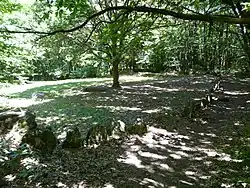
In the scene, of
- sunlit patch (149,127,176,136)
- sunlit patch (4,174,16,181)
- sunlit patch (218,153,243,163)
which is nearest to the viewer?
sunlit patch (4,174,16,181)

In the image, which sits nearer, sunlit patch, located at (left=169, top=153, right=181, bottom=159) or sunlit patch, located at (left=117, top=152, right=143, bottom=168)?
sunlit patch, located at (left=117, top=152, right=143, bottom=168)

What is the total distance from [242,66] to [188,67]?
5.44m

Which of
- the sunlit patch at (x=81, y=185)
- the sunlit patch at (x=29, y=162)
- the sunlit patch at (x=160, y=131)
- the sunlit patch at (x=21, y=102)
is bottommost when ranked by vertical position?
the sunlit patch at (x=21, y=102)

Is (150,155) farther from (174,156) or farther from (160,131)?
(160,131)

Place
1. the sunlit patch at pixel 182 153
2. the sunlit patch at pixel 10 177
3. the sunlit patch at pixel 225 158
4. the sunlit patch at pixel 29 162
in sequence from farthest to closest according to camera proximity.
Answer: the sunlit patch at pixel 182 153 < the sunlit patch at pixel 225 158 < the sunlit patch at pixel 29 162 < the sunlit patch at pixel 10 177

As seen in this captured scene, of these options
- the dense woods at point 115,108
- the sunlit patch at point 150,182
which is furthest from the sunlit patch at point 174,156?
the sunlit patch at point 150,182

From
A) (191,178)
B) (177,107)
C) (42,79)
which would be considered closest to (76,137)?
(191,178)

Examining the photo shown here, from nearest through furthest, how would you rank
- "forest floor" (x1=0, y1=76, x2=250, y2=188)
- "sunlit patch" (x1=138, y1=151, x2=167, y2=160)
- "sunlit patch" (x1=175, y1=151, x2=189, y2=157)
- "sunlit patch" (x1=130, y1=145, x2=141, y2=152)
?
"forest floor" (x1=0, y1=76, x2=250, y2=188)
"sunlit patch" (x1=138, y1=151, x2=167, y2=160)
"sunlit patch" (x1=175, y1=151, x2=189, y2=157)
"sunlit patch" (x1=130, y1=145, x2=141, y2=152)

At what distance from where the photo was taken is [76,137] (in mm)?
7324

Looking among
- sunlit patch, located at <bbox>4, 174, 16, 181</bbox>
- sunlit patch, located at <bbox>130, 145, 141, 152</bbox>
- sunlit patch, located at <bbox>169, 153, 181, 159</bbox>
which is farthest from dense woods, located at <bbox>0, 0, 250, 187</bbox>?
sunlit patch, located at <bbox>130, 145, 141, 152</bbox>

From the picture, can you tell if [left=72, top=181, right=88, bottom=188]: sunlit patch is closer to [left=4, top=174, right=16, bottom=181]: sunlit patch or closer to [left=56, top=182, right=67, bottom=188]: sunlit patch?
[left=56, top=182, right=67, bottom=188]: sunlit patch

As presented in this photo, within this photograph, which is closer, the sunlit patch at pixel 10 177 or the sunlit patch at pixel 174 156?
the sunlit patch at pixel 10 177

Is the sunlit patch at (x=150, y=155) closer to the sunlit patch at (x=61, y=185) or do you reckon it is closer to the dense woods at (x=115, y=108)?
the dense woods at (x=115, y=108)

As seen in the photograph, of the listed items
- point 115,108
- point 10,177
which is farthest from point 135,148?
point 115,108
